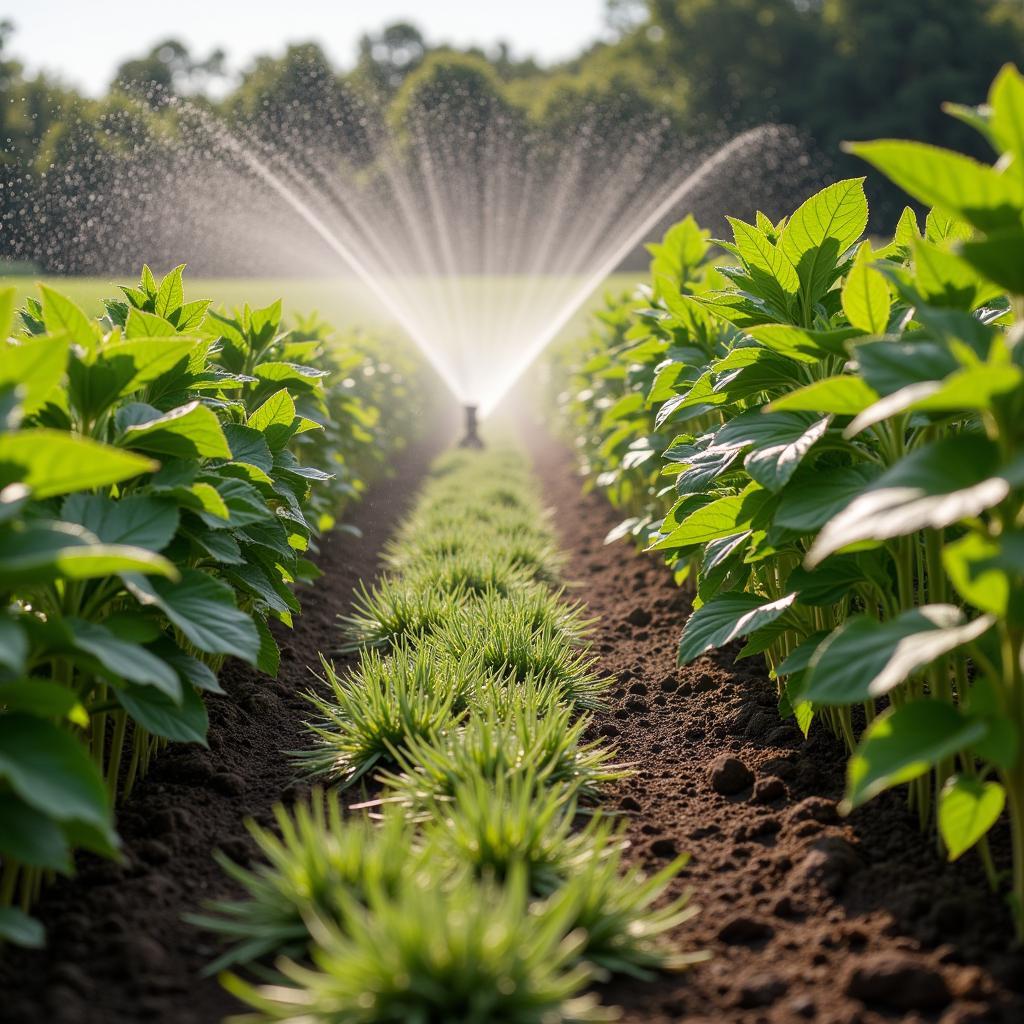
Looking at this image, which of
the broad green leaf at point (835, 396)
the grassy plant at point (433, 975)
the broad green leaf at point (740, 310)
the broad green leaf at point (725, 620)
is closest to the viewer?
the grassy plant at point (433, 975)

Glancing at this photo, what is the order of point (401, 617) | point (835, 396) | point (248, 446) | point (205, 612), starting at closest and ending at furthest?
point (835, 396)
point (205, 612)
point (248, 446)
point (401, 617)

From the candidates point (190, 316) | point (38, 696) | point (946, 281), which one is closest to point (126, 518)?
point (38, 696)

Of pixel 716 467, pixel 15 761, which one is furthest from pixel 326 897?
pixel 716 467

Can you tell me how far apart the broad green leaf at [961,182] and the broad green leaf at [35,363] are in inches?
57.0

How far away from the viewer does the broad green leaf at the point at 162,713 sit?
200 cm

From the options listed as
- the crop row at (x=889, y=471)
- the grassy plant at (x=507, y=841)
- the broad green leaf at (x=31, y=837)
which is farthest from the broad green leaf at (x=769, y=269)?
the broad green leaf at (x=31, y=837)

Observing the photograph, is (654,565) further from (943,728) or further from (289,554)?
(943,728)

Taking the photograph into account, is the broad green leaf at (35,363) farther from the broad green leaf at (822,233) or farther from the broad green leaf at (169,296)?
the broad green leaf at (822,233)

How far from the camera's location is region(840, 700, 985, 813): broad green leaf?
159 cm

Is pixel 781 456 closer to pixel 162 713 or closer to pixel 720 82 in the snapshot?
pixel 162 713

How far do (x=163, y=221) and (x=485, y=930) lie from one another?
22.8 meters

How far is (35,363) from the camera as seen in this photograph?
171cm

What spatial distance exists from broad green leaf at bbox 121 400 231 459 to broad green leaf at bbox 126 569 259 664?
0.92 feet

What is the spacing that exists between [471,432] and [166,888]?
10.4 meters
